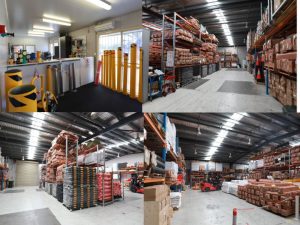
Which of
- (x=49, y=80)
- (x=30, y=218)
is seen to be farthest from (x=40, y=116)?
(x=30, y=218)

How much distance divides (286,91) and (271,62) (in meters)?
1.35

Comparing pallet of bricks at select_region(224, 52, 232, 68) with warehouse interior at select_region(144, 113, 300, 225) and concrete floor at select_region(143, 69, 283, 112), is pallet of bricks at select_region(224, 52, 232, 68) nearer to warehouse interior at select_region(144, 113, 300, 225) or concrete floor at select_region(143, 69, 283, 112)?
warehouse interior at select_region(144, 113, 300, 225)

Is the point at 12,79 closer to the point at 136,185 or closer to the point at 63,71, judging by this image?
the point at 63,71

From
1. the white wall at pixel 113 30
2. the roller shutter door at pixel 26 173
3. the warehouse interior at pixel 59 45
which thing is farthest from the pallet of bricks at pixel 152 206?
the roller shutter door at pixel 26 173

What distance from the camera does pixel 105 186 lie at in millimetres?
7145

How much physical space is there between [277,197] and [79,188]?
5196mm

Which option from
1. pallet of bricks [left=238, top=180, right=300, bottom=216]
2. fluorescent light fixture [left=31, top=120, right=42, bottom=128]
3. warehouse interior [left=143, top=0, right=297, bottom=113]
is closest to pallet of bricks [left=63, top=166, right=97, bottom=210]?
fluorescent light fixture [left=31, top=120, right=42, bottom=128]

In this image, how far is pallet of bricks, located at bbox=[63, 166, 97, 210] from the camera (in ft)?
19.5

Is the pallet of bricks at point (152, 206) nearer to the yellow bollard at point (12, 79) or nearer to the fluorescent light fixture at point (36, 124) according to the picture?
the yellow bollard at point (12, 79)

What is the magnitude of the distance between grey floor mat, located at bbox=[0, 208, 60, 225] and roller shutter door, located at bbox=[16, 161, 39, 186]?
7717 mm

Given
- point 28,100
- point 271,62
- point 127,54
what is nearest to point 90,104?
point 28,100

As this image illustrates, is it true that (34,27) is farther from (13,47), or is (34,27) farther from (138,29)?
(138,29)

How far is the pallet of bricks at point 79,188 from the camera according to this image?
19.5 feet

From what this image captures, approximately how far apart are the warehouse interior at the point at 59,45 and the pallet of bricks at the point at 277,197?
17.5ft
